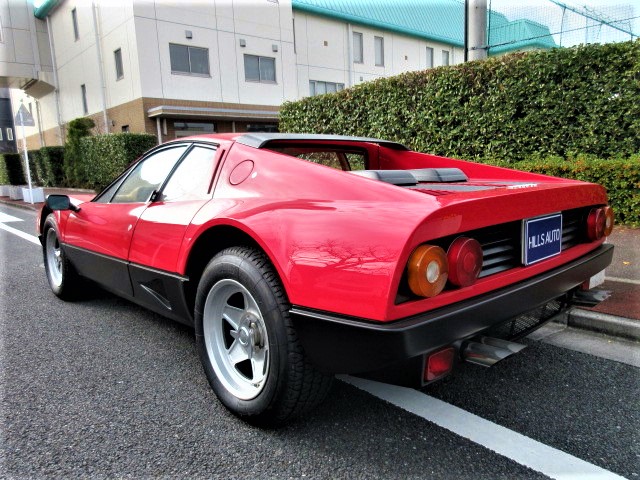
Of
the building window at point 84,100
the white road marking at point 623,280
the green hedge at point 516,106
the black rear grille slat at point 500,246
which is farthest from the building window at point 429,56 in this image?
the black rear grille slat at point 500,246

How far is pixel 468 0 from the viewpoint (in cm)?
672

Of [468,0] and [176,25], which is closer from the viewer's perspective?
[468,0]

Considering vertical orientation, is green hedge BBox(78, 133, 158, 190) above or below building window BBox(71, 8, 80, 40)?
below

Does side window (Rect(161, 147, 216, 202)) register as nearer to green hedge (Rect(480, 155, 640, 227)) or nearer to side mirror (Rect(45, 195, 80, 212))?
side mirror (Rect(45, 195, 80, 212))

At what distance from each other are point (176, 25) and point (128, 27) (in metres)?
1.72

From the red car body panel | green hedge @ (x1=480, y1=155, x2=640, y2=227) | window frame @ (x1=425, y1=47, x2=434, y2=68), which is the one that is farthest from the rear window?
window frame @ (x1=425, y1=47, x2=434, y2=68)

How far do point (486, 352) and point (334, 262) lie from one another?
0.67 meters

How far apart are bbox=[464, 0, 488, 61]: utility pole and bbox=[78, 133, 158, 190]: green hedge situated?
422 inches

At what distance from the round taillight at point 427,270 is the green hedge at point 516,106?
5.24 m

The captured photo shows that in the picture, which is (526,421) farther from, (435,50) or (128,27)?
(435,50)

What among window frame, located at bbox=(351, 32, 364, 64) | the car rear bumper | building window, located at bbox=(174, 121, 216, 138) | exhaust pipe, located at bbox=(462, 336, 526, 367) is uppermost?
window frame, located at bbox=(351, 32, 364, 64)

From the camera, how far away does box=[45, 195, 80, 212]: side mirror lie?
3.57 m

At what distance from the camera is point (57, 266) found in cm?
429

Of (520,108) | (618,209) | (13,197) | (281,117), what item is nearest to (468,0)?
(520,108)
